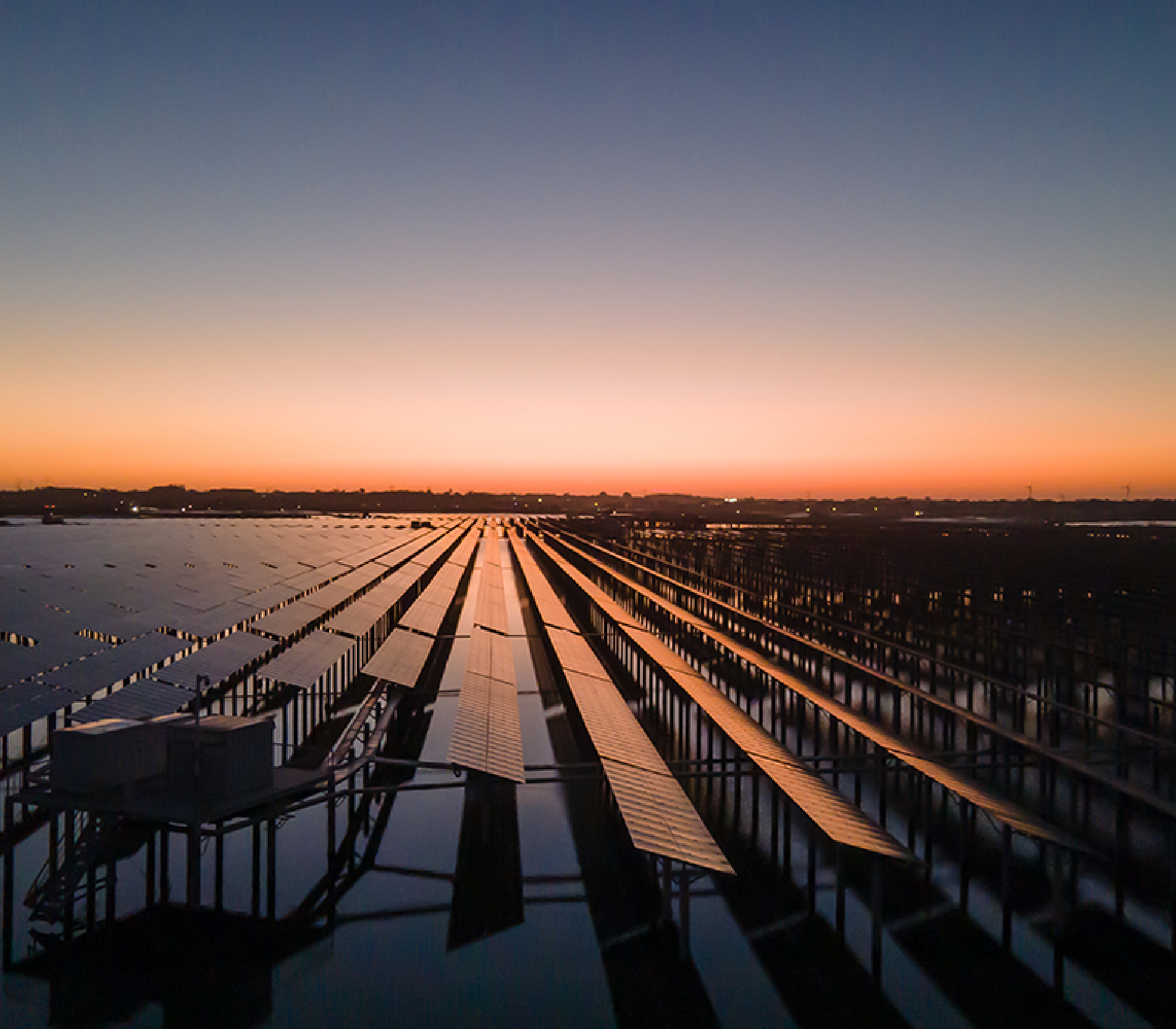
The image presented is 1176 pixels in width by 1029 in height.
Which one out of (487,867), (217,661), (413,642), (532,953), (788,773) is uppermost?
(217,661)

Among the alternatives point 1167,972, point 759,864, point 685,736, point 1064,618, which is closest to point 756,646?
point 1064,618

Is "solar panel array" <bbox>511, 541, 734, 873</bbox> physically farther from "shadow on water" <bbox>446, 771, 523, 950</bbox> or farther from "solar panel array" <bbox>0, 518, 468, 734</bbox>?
"solar panel array" <bbox>0, 518, 468, 734</bbox>

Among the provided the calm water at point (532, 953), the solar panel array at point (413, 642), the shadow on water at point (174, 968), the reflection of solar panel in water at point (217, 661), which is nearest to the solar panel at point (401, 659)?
the solar panel array at point (413, 642)

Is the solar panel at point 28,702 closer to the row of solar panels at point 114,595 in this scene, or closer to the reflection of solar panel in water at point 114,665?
the reflection of solar panel in water at point 114,665

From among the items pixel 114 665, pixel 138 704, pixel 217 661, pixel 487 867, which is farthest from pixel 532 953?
pixel 114 665

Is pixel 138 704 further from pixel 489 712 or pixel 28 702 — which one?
pixel 489 712

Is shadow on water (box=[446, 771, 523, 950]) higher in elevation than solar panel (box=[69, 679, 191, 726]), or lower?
lower

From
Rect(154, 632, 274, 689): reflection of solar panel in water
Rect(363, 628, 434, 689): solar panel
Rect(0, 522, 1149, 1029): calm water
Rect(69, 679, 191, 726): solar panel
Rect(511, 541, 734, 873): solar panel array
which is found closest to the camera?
Rect(511, 541, 734, 873): solar panel array

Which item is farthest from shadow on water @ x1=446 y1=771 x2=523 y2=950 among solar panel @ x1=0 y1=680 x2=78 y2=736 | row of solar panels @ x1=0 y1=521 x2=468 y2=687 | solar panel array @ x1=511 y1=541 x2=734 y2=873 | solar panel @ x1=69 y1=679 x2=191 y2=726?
row of solar panels @ x1=0 y1=521 x2=468 y2=687

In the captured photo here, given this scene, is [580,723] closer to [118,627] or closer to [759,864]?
[759,864]
